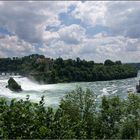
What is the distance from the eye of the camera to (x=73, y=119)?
2372cm

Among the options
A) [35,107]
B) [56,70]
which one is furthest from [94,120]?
[56,70]

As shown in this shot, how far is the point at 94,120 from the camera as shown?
24.4m

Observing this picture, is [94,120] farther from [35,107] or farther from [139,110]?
[35,107]

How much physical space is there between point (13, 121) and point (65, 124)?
7.72ft

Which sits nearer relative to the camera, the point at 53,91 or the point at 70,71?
the point at 53,91

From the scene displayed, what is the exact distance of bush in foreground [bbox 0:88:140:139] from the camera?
17250mm

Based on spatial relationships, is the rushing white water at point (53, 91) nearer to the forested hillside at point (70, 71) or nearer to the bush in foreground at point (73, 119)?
the forested hillside at point (70, 71)

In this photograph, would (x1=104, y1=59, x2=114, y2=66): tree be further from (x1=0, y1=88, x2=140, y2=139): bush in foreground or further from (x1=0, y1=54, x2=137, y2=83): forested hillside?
(x1=0, y1=88, x2=140, y2=139): bush in foreground

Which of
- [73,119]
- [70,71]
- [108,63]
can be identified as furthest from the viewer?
[108,63]

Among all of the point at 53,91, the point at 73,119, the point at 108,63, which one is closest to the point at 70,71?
the point at 108,63

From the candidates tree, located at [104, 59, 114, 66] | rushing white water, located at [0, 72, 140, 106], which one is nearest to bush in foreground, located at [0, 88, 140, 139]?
rushing white water, located at [0, 72, 140, 106]

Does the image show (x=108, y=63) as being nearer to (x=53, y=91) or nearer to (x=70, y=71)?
(x=70, y=71)

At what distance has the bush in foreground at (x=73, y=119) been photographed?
17250 millimetres

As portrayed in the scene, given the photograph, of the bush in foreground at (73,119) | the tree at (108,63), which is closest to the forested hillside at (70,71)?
the tree at (108,63)
